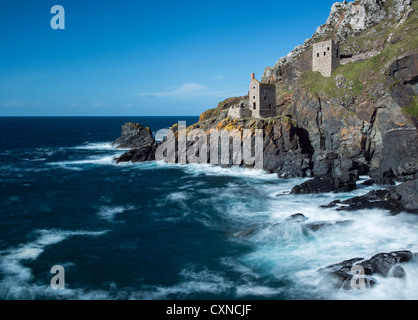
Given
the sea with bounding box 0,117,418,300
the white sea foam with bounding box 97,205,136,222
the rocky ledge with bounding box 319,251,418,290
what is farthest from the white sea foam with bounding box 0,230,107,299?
the rocky ledge with bounding box 319,251,418,290

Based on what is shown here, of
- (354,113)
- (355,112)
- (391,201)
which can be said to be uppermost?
(355,112)

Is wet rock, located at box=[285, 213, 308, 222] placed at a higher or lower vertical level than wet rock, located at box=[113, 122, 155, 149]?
lower

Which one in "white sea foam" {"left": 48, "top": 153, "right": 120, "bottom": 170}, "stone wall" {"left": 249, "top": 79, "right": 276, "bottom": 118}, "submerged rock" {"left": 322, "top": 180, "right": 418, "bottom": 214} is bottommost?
"submerged rock" {"left": 322, "top": 180, "right": 418, "bottom": 214}

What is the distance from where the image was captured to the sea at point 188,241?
2020 centimetres

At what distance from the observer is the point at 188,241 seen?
27672 mm

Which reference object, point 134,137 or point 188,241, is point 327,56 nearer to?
point 188,241

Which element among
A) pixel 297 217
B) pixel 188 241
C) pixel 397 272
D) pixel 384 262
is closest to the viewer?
pixel 397 272

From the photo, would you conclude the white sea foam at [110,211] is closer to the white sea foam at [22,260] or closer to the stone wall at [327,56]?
the white sea foam at [22,260]

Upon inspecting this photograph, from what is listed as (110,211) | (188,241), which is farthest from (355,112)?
(110,211)

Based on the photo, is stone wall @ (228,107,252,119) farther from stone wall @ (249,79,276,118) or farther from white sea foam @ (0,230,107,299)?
white sea foam @ (0,230,107,299)

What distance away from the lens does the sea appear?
66.3 ft

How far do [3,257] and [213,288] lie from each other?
16.4 m

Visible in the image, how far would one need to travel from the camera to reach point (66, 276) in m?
22.1
